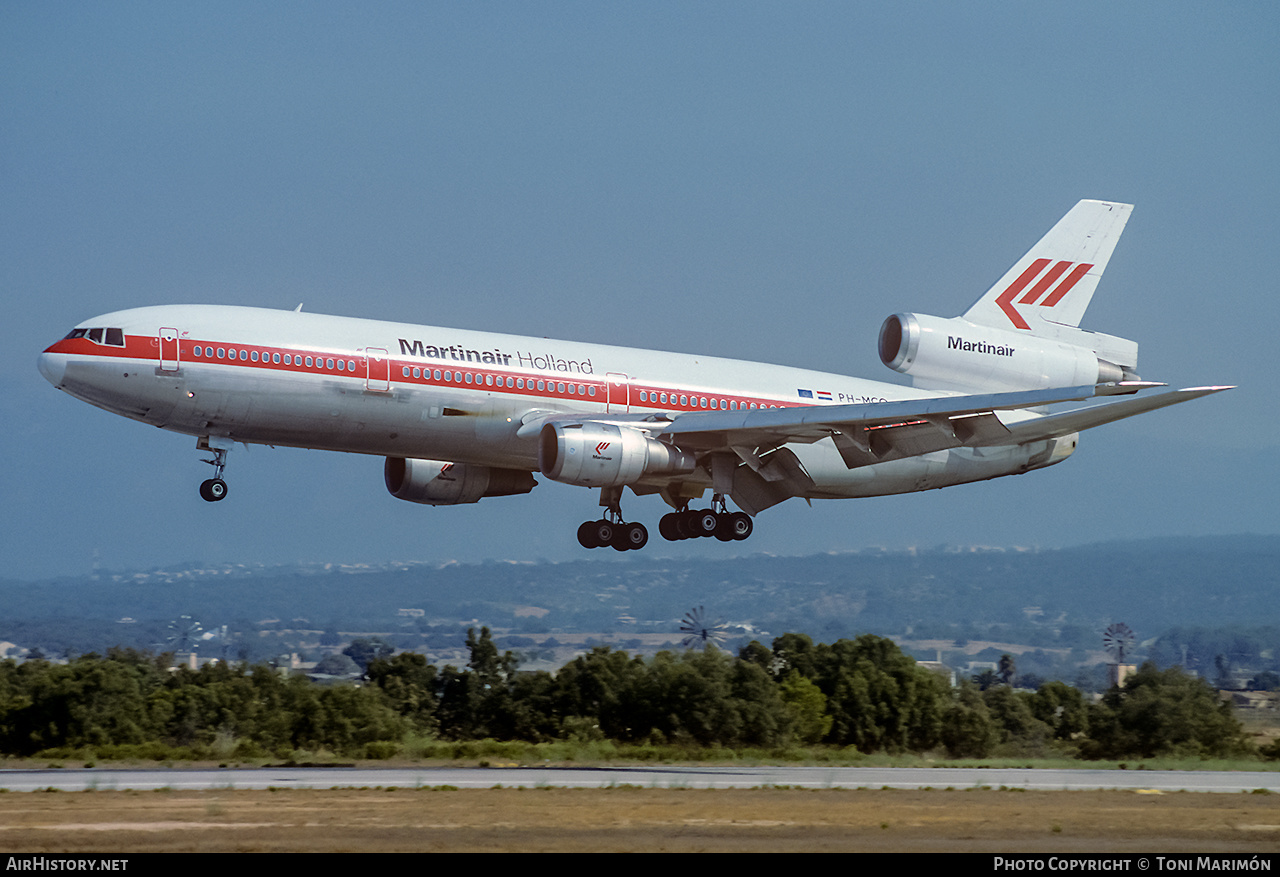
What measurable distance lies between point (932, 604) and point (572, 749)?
7105 centimetres

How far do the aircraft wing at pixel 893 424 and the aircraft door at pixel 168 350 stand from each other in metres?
11.3

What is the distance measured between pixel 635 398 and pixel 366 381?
7060 mm

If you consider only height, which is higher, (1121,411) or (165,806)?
(1121,411)

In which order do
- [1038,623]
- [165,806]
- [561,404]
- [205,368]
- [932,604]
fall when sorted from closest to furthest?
[165,806] → [205,368] → [561,404] → [1038,623] → [932,604]

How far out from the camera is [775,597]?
108 m

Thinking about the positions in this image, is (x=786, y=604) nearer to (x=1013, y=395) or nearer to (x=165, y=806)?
(x=1013, y=395)

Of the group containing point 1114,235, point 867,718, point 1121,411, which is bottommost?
point 867,718

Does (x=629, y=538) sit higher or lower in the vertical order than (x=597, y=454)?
lower

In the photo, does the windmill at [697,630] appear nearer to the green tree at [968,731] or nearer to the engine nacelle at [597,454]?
the green tree at [968,731]

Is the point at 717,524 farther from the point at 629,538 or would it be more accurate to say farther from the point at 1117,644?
the point at 1117,644

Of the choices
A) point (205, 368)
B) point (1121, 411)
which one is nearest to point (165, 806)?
point (205, 368)

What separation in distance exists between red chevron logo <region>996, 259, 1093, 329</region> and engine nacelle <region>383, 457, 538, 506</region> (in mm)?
14823

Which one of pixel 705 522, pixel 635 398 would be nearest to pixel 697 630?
pixel 705 522

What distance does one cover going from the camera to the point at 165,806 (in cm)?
2578
